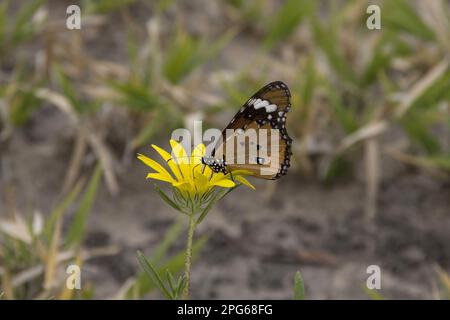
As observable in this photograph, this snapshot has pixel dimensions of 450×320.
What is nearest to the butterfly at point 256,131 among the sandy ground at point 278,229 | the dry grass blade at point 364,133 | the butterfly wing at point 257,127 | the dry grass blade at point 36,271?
the butterfly wing at point 257,127

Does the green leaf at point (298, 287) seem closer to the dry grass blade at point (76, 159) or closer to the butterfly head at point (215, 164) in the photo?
the butterfly head at point (215, 164)

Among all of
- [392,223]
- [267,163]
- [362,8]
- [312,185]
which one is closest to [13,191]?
[312,185]

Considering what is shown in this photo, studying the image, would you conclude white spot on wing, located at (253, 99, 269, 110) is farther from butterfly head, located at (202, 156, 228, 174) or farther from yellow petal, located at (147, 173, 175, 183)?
yellow petal, located at (147, 173, 175, 183)

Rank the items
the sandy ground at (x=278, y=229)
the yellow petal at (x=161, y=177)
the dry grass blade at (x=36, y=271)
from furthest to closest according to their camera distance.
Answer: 1. the sandy ground at (x=278, y=229)
2. the dry grass blade at (x=36, y=271)
3. the yellow petal at (x=161, y=177)

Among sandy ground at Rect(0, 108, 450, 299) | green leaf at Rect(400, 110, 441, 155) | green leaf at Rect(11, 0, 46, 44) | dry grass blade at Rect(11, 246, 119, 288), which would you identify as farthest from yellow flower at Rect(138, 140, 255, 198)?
green leaf at Rect(11, 0, 46, 44)

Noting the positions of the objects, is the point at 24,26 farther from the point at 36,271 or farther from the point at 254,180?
the point at 36,271
